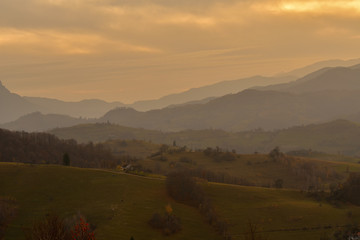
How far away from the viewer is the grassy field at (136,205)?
105m

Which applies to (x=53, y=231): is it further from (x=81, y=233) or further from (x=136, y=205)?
(x=136, y=205)

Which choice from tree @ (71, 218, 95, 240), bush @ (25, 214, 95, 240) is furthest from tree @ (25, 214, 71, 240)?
tree @ (71, 218, 95, 240)

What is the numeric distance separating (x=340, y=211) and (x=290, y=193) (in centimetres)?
2734

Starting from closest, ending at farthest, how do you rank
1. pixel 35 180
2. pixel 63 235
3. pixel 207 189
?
1. pixel 63 235
2. pixel 35 180
3. pixel 207 189

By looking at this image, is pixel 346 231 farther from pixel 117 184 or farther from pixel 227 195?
pixel 117 184

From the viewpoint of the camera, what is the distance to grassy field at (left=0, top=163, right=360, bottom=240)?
105125mm

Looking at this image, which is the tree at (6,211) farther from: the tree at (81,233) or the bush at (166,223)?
the tree at (81,233)

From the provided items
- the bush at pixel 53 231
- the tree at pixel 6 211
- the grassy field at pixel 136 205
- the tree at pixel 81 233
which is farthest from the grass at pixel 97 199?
the bush at pixel 53 231

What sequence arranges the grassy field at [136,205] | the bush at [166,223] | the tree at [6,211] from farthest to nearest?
the grassy field at [136,205]
the bush at [166,223]
the tree at [6,211]

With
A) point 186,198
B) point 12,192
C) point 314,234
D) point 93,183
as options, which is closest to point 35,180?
point 12,192

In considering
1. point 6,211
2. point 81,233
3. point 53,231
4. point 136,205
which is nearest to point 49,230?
point 53,231

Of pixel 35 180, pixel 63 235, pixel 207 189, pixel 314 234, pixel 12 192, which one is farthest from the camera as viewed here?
pixel 207 189

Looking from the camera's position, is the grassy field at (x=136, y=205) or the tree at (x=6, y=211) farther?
the grassy field at (x=136, y=205)

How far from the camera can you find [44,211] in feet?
364
